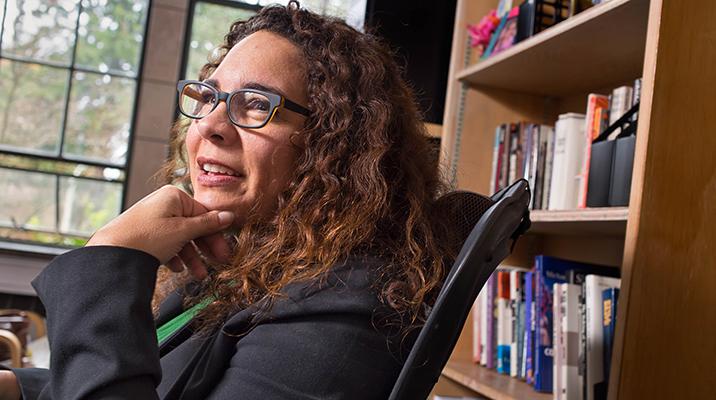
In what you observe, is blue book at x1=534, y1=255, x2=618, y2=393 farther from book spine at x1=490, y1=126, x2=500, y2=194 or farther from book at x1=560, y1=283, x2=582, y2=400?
book spine at x1=490, y1=126, x2=500, y2=194

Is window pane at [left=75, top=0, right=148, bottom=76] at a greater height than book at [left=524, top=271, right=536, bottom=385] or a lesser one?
greater

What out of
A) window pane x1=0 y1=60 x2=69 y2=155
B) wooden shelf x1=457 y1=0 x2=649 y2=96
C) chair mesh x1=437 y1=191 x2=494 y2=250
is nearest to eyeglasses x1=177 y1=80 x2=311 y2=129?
chair mesh x1=437 y1=191 x2=494 y2=250

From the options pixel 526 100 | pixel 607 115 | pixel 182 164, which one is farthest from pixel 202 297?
pixel 526 100

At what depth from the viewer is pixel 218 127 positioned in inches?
48.9

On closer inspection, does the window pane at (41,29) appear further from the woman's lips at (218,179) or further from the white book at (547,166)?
the woman's lips at (218,179)

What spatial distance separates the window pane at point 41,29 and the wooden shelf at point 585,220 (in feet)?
12.0

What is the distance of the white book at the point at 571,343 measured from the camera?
67.3 inches

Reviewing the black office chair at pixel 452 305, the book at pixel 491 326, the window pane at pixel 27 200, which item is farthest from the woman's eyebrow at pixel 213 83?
the window pane at pixel 27 200

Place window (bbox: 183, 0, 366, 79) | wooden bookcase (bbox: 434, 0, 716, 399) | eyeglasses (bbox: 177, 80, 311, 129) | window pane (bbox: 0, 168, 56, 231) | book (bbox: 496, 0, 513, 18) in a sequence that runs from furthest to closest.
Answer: window (bbox: 183, 0, 366, 79) < window pane (bbox: 0, 168, 56, 231) < book (bbox: 496, 0, 513, 18) < wooden bookcase (bbox: 434, 0, 716, 399) < eyeglasses (bbox: 177, 80, 311, 129)

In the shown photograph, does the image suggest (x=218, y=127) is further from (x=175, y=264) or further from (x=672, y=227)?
(x=672, y=227)

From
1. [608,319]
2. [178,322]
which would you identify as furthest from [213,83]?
[608,319]

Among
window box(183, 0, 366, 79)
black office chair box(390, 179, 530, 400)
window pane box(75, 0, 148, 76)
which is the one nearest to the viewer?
black office chair box(390, 179, 530, 400)

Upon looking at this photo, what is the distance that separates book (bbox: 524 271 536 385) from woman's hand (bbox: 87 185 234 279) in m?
0.93

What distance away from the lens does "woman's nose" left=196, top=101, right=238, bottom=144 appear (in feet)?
4.08
